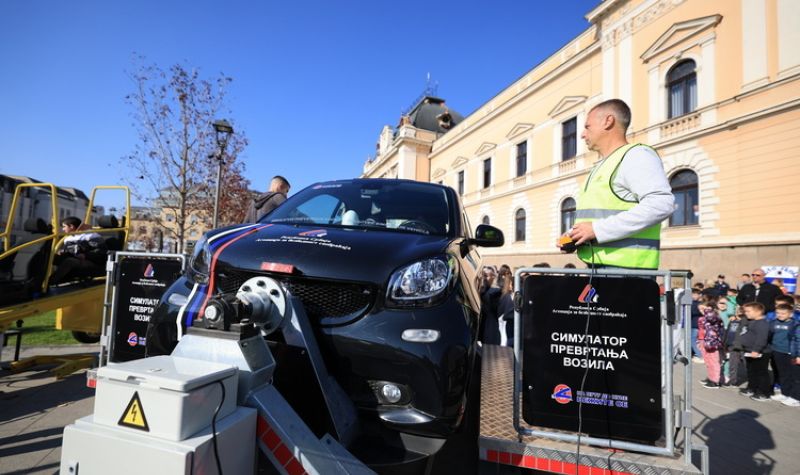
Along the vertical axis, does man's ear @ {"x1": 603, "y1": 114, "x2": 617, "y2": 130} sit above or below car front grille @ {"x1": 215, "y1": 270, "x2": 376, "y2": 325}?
above

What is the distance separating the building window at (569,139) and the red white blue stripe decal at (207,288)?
22.0 metres

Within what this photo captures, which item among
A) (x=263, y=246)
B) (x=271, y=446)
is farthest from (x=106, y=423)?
(x=263, y=246)

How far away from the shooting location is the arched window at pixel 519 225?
25.6 meters

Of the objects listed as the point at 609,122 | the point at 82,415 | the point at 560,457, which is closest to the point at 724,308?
the point at 609,122

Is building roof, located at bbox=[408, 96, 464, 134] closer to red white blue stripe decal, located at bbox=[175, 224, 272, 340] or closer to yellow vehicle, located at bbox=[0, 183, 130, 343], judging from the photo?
yellow vehicle, located at bbox=[0, 183, 130, 343]

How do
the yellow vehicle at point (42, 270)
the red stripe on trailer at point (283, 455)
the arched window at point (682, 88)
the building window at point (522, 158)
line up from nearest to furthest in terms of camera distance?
the red stripe on trailer at point (283, 455)
the yellow vehicle at point (42, 270)
the arched window at point (682, 88)
the building window at point (522, 158)

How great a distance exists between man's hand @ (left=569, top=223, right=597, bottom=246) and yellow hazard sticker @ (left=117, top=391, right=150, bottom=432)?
225 centimetres

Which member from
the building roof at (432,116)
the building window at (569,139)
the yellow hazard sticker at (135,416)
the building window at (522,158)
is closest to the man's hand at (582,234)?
the yellow hazard sticker at (135,416)

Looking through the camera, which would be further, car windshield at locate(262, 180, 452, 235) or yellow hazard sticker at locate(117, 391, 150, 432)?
car windshield at locate(262, 180, 452, 235)

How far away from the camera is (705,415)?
485 centimetres

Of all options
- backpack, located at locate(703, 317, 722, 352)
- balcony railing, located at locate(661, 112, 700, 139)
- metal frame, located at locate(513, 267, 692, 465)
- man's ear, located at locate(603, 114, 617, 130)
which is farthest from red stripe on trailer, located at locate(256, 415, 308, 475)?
balcony railing, located at locate(661, 112, 700, 139)

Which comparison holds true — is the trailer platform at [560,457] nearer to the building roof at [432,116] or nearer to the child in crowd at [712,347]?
the child in crowd at [712,347]

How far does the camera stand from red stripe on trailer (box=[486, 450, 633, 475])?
2.06 meters

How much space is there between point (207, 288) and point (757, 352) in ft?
25.8
